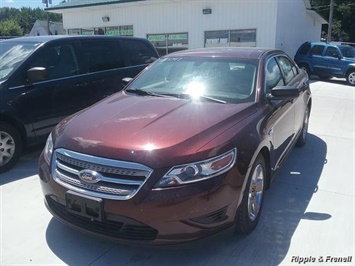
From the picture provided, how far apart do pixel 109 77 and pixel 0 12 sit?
5010 inches

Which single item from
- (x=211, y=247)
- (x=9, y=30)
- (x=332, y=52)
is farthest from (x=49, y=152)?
(x=9, y=30)

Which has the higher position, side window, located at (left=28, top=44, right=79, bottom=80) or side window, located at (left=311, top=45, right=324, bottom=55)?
side window, located at (left=28, top=44, right=79, bottom=80)

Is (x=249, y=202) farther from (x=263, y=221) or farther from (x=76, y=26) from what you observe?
(x=76, y=26)

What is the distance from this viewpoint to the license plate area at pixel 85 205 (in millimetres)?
2656

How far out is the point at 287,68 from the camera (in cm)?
516

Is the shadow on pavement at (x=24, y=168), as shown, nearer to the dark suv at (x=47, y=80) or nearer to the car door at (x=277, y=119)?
the dark suv at (x=47, y=80)

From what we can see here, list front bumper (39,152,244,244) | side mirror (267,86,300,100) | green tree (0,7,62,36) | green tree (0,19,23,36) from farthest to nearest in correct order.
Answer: green tree (0,7,62,36)
green tree (0,19,23,36)
side mirror (267,86,300,100)
front bumper (39,152,244,244)

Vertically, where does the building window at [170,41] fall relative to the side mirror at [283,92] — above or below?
below

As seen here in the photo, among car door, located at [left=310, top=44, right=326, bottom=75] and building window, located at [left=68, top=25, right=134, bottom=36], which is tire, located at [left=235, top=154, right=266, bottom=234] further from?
building window, located at [left=68, top=25, right=134, bottom=36]

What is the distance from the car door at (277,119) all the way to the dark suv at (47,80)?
2972mm

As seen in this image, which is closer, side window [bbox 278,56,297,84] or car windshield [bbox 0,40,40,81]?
side window [bbox 278,56,297,84]

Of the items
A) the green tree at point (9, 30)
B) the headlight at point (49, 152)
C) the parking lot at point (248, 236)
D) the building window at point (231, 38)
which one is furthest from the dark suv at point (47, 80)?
the green tree at point (9, 30)

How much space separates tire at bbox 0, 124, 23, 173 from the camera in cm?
477

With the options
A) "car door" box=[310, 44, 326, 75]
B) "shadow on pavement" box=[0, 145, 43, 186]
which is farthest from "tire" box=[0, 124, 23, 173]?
"car door" box=[310, 44, 326, 75]
